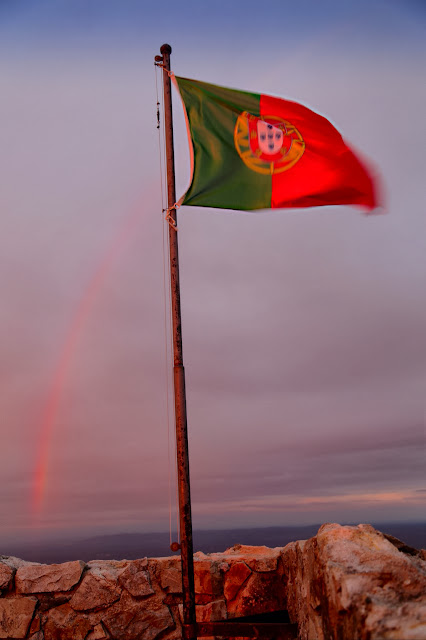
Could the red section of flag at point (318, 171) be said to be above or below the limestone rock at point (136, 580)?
above

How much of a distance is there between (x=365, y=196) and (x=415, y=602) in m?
4.94

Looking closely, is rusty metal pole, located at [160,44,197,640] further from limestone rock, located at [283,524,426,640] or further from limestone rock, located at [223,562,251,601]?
limestone rock, located at [223,562,251,601]

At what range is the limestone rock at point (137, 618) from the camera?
5879mm

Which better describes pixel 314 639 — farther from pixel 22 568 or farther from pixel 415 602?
pixel 22 568

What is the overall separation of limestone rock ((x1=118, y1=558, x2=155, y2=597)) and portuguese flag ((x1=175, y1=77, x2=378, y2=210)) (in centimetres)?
435

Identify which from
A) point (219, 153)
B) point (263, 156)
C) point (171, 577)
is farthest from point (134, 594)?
point (263, 156)

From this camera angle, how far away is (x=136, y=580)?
242 inches

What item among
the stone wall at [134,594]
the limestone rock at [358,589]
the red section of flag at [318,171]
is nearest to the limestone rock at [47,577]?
the stone wall at [134,594]

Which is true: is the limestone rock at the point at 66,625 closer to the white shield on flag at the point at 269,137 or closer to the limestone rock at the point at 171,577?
the limestone rock at the point at 171,577

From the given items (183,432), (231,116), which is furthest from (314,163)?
(183,432)

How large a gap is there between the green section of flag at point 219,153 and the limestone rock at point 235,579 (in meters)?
4.23

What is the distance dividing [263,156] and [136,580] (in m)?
5.37

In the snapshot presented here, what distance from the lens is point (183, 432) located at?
211 inches

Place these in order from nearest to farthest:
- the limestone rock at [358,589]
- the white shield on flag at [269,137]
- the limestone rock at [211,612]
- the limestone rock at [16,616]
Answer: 1. the limestone rock at [358,589]
2. the limestone rock at [16,616]
3. the limestone rock at [211,612]
4. the white shield on flag at [269,137]
